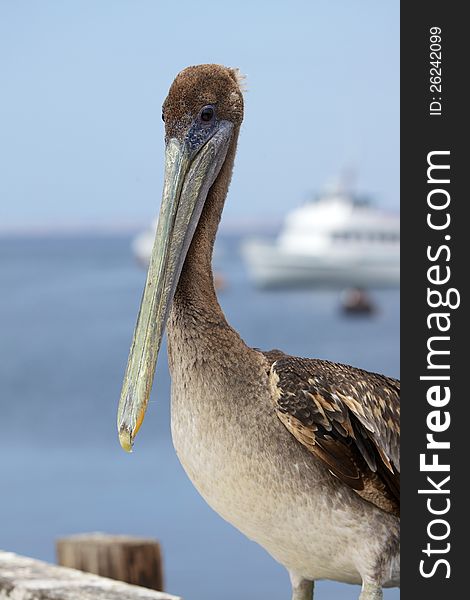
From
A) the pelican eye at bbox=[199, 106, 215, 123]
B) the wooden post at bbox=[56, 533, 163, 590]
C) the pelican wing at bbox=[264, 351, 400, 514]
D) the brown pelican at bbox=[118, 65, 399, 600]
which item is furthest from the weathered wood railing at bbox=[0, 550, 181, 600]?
the pelican eye at bbox=[199, 106, 215, 123]

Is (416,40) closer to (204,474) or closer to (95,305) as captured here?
(204,474)

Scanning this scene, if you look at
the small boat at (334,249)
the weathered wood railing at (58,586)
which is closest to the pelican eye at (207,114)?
the weathered wood railing at (58,586)

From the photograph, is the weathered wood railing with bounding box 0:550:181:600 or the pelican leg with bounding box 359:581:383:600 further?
the weathered wood railing with bounding box 0:550:181:600

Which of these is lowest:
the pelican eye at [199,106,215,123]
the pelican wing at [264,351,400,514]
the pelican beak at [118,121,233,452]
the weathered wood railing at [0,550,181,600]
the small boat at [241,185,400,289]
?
the weathered wood railing at [0,550,181,600]

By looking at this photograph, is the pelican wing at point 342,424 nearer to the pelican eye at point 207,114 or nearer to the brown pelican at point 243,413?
the brown pelican at point 243,413

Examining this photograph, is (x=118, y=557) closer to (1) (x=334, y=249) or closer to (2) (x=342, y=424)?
(2) (x=342, y=424)

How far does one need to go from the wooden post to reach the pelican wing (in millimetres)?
1408

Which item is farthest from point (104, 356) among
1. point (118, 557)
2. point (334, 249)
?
point (118, 557)

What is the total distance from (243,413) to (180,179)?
1.45 ft

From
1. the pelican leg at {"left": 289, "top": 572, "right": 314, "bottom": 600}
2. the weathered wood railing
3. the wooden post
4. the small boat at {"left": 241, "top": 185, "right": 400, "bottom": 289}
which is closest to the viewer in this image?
the pelican leg at {"left": 289, "top": 572, "right": 314, "bottom": 600}

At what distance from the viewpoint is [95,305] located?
25375 millimetres

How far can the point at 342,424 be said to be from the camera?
214 centimetres

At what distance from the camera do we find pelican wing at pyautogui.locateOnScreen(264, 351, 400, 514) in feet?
6.95

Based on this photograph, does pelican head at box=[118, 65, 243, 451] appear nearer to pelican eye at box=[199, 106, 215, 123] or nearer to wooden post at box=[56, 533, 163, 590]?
pelican eye at box=[199, 106, 215, 123]
